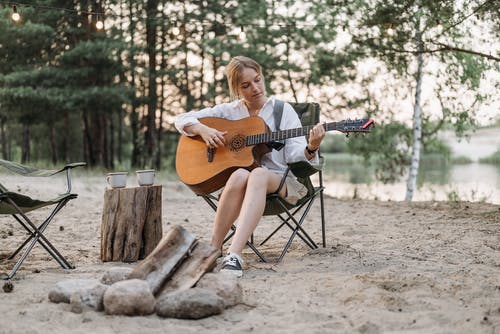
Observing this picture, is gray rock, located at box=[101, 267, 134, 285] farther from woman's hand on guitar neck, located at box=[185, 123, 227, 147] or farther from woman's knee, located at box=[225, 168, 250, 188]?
woman's hand on guitar neck, located at box=[185, 123, 227, 147]

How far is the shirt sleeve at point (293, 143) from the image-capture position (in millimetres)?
3215

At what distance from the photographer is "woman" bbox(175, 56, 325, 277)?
300 cm

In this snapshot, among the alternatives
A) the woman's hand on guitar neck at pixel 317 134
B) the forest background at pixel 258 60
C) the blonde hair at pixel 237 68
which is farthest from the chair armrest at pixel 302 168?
the forest background at pixel 258 60

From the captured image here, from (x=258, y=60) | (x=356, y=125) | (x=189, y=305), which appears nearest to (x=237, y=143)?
(x=356, y=125)

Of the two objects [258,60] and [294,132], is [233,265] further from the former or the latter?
[258,60]

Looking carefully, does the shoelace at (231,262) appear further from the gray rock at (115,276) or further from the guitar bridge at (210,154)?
the guitar bridge at (210,154)

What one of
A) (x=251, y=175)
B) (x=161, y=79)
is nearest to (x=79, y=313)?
(x=251, y=175)

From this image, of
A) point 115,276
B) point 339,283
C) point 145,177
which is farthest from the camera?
point 145,177

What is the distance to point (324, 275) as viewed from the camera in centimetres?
288

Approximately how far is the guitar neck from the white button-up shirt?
0.09 meters

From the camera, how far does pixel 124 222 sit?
11.0 feet

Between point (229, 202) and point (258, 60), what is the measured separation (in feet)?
29.8

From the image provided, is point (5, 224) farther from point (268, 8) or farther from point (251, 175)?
point (268, 8)

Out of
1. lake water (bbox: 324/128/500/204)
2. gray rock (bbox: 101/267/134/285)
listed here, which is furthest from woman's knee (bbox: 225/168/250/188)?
lake water (bbox: 324/128/500/204)
